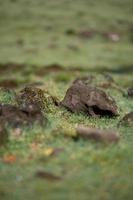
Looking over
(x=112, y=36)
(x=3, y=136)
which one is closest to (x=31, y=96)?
(x=3, y=136)

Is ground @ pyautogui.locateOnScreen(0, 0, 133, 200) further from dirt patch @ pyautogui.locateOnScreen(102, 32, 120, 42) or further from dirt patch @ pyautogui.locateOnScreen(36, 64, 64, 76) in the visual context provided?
dirt patch @ pyautogui.locateOnScreen(102, 32, 120, 42)

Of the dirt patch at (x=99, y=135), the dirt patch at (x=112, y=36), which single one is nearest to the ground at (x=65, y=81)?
the dirt patch at (x=99, y=135)

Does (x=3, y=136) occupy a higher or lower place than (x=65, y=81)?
lower

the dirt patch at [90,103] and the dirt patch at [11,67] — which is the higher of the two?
the dirt patch at [11,67]

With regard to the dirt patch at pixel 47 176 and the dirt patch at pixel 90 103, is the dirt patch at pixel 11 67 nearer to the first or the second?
the dirt patch at pixel 90 103

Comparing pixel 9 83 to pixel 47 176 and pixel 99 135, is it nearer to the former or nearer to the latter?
pixel 99 135

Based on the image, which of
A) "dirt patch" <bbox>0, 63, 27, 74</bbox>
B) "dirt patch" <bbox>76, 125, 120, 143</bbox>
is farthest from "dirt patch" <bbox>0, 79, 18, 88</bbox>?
"dirt patch" <bbox>76, 125, 120, 143</bbox>
